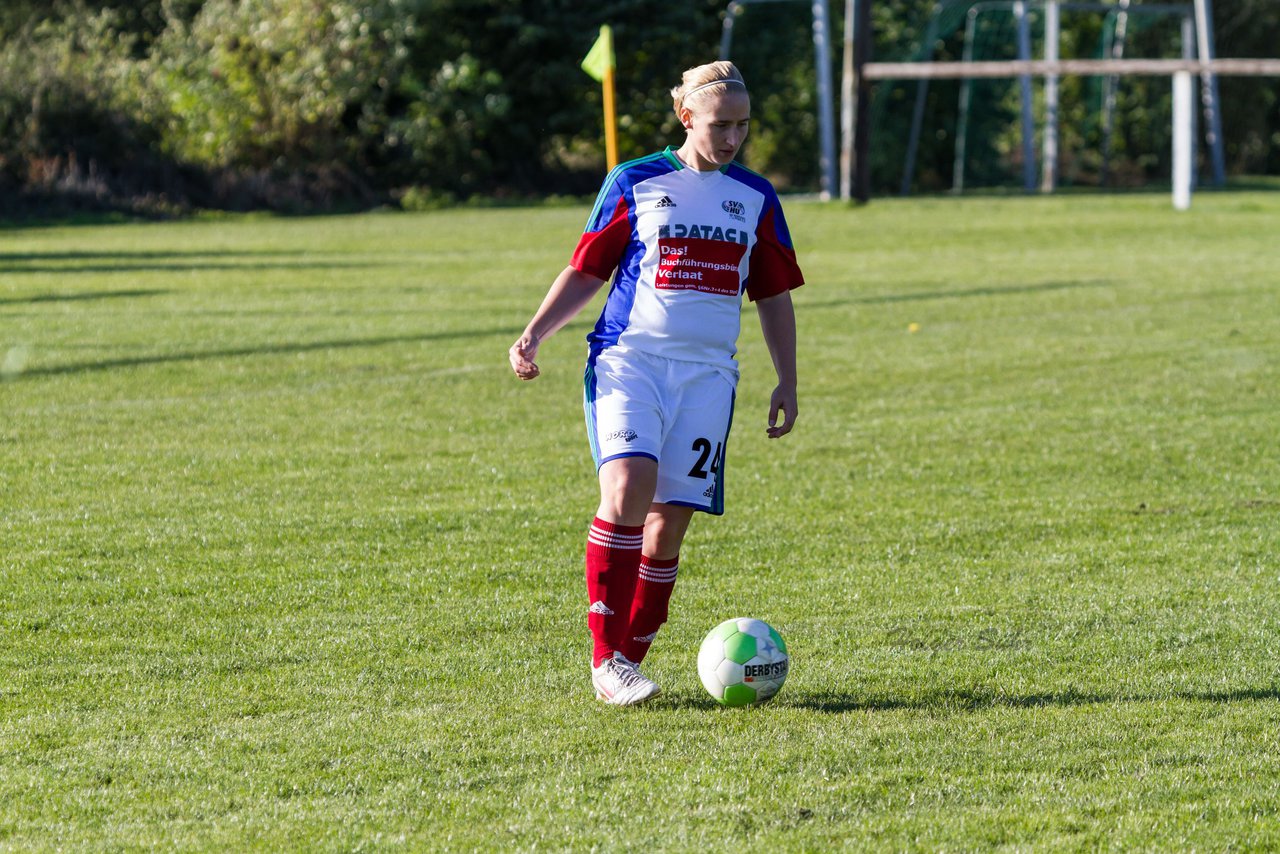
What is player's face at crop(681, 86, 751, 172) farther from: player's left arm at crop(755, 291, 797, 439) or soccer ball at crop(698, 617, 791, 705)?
soccer ball at crop(698, 617, 791, 705)

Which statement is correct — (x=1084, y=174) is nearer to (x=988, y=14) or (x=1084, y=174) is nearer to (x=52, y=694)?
(x=988, y=14)

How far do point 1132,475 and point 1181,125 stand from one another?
20.6 meters

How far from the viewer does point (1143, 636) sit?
216 inches

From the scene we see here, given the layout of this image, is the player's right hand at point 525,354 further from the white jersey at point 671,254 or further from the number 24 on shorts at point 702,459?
the number 24 on shorts at point 702,459

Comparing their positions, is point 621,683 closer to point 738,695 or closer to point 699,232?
point 738,695

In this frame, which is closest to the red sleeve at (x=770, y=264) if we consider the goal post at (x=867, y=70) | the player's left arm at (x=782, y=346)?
the player's left arm at (x=782, y=346)

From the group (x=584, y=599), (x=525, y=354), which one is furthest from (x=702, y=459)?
(x=584, y=599)

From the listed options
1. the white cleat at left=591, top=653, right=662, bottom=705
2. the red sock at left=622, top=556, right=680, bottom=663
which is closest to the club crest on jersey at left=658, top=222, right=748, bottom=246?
the red sock at left=622, top=556, right=680, bottom=663

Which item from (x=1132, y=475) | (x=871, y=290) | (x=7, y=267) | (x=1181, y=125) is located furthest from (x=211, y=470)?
(x=1181, y=125)

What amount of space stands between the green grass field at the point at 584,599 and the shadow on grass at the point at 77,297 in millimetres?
2195

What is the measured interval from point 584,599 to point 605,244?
1.64 m

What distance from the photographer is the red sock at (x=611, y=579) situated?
15.7 ft

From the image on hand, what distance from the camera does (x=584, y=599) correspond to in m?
5.99

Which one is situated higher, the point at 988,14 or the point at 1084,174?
the point at 988,14
